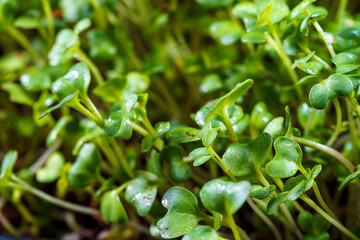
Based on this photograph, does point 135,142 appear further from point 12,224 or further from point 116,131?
point 116,131

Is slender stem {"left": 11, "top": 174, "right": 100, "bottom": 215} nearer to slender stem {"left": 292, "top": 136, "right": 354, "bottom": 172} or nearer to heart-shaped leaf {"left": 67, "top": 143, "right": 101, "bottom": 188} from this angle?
heart-shaped leaf {"left": 67, "top": 143, "right": 101, "bottom": 188}

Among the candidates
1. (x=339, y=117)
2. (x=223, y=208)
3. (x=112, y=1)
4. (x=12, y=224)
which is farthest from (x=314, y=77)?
(x=12, y=224)

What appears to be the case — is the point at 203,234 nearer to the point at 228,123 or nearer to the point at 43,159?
the point at 228,123

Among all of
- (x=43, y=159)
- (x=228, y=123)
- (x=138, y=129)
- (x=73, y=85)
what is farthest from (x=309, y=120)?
(x=43, y=159)

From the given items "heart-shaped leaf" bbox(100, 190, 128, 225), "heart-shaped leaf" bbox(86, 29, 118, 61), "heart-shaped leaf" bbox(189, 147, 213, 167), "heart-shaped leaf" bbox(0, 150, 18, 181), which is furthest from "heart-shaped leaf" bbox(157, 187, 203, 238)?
"heart-shaped leaf" bbox(86, 29, 118, 61)

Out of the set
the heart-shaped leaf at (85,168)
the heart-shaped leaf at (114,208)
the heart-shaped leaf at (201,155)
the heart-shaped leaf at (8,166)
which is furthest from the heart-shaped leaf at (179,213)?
the heart-shaped leaf at (8,166)
